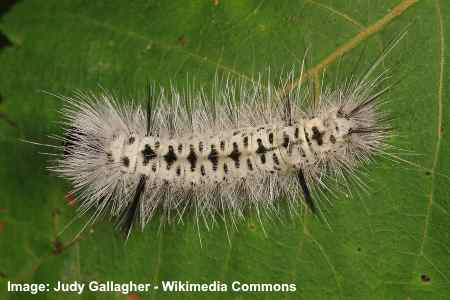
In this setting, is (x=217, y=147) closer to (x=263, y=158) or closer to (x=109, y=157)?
(x=263, y=158)

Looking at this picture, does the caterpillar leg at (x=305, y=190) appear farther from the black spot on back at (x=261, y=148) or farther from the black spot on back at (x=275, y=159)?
the black spot on back at (x=261, y=148)

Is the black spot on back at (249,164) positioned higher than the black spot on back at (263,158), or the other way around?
the black spot on back at (263,158)

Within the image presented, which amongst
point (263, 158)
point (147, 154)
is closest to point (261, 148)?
point (263, 158)

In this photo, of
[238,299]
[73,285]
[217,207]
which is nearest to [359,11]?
[217,207]

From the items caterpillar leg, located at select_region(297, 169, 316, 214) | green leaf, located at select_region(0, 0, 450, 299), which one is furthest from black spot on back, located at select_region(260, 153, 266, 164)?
green leaf, located at select_region(0, 0, 450, 299)

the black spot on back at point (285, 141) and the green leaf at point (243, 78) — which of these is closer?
the green leaf at point (243, 78)

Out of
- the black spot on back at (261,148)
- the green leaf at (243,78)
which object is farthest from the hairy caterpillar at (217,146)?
the green leaf at (243,78)
